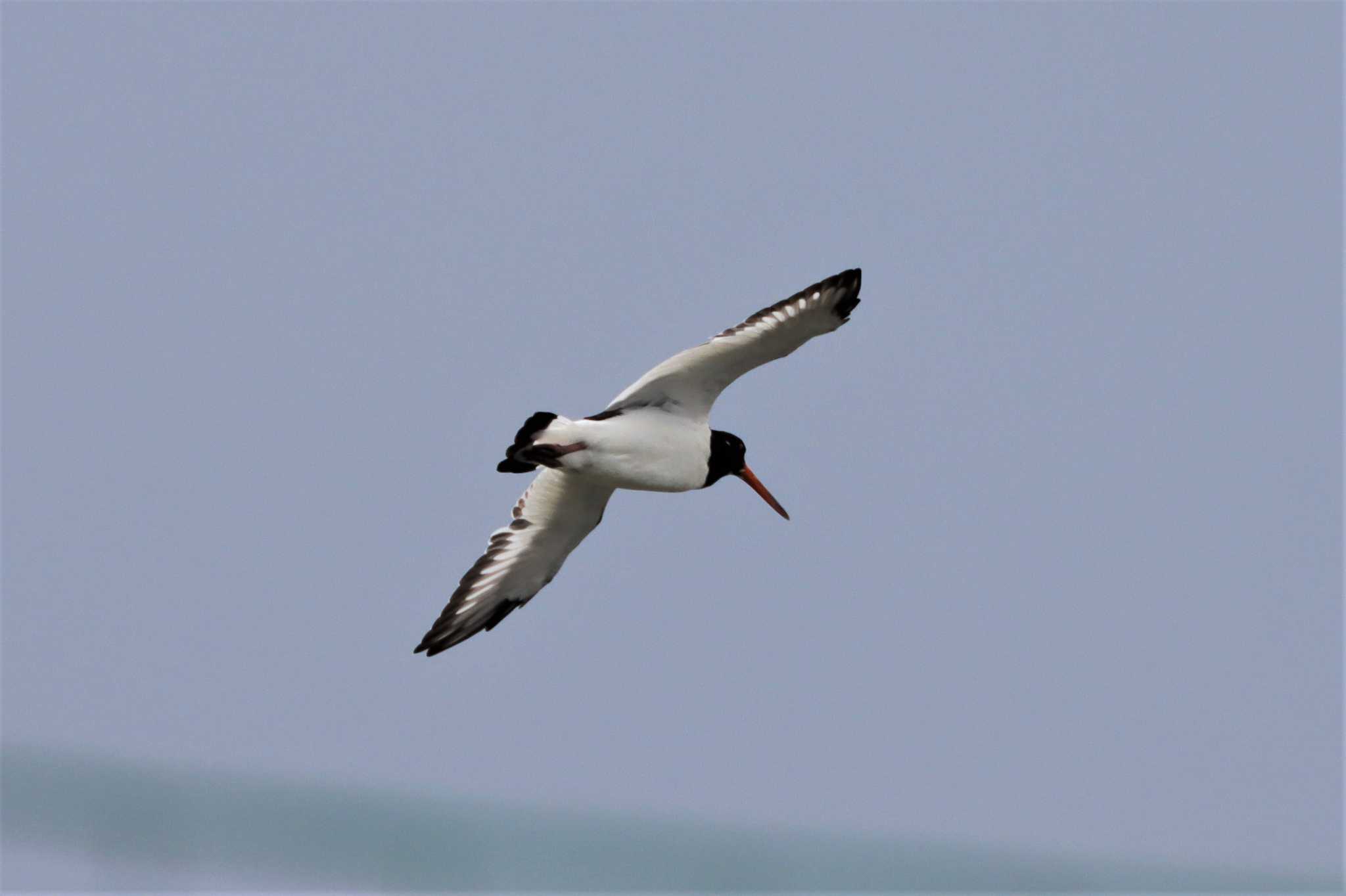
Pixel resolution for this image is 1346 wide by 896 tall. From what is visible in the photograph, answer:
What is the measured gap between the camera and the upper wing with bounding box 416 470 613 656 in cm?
1273

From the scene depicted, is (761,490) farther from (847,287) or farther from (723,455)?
(847,287)

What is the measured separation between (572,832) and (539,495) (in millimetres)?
22142

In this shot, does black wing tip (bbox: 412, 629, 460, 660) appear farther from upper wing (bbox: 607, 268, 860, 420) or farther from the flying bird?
upper wing (bbox: 607, 268, 860, 420)

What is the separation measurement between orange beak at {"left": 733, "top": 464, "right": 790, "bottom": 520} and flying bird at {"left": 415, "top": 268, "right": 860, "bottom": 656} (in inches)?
0.4

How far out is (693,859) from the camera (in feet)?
111

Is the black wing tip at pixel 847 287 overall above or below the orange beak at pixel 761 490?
above

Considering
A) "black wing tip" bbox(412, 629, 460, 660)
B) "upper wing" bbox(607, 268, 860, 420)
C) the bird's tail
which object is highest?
"upper wing" bbox(607, 268, 860, 420)

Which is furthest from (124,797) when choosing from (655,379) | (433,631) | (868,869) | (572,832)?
(655,379)

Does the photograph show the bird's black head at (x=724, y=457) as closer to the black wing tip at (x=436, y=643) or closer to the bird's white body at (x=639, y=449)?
the bird's white body at (x=639, y=449)

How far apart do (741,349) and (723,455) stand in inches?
52.0

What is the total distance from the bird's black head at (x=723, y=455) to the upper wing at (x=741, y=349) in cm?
38

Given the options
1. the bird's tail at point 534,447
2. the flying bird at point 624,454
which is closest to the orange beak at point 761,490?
the flying bird at point 624,454

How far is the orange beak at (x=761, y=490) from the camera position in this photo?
13203 mm

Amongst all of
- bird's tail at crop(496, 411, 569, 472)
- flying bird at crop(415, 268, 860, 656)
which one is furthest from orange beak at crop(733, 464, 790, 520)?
bird's tail at crop(496, 411, 569, 472)
